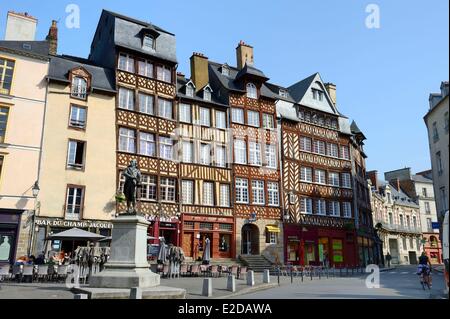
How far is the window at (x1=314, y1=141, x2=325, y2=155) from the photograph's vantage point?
29641mm

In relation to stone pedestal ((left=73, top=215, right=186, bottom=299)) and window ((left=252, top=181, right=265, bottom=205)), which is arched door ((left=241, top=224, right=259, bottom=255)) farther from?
stone pedestal ((left=73, top=215, right=186, bottom=299))

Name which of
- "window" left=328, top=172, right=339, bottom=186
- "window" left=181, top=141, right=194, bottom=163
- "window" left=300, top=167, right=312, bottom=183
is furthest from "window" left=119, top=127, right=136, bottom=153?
"window" left=328, top=172, right=339, bottom=186

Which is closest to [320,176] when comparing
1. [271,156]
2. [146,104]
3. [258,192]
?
[271,156]

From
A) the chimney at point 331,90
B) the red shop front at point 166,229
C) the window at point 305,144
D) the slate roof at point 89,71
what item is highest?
the chimney at point 331,90

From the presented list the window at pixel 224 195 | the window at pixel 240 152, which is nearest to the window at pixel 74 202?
the window at pixel 224 195

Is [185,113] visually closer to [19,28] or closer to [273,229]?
[273,229]

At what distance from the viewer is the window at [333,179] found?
29.8 meters

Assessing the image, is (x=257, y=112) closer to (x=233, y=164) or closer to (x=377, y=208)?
(x=233, y=164)

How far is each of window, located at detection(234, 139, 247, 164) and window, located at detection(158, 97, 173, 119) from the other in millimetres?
4705

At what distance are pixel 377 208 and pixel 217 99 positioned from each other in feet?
80.5

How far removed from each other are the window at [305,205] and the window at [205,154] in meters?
7.58

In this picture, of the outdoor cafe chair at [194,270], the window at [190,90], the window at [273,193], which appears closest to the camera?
the outdoor cafe chair at [194,270]

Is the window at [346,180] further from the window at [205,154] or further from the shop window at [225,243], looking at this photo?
the window at [205,154]
